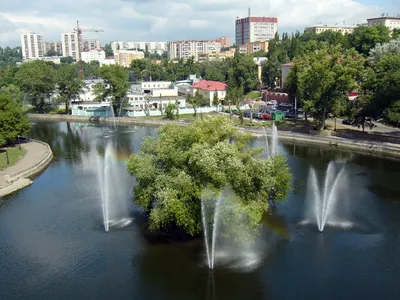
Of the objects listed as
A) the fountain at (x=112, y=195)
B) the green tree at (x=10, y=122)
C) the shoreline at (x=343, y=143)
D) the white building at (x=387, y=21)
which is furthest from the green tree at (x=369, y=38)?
the green tree at (x=10, y=122)

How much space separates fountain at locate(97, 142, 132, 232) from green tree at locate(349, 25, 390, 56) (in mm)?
67190

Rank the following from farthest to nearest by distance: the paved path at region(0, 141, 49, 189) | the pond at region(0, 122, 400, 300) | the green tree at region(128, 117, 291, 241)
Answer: the paved path at region(0, 141, 49, 189), the green tree at region(128, 117, 291, 241), the pond at region(0, 122, 400, 300)

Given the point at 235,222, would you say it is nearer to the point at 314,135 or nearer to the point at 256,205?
the point at 256,205

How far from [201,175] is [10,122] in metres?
33.2

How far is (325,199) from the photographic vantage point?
29859 millimetres

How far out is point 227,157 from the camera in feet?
72.3

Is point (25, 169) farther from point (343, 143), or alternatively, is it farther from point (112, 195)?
point (343, 143)

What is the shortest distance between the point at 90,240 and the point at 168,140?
772 cm

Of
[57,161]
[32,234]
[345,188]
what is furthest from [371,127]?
[32,234]

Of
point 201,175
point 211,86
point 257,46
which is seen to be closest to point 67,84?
point 211,86

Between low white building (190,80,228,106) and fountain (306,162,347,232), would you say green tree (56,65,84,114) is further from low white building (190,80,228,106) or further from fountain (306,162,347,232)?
fountain (306,162,347,232)

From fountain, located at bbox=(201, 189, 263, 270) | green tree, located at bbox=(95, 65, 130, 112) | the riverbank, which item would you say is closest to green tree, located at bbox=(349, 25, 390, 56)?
green tree, located at bbox=(95, 65, 130, 112)

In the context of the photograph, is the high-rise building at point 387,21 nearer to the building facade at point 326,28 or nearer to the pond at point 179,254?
the building facade at point 326,28

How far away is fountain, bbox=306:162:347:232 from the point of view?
26938mm
